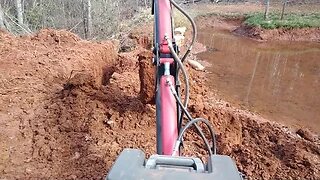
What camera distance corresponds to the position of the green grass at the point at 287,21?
18453mm

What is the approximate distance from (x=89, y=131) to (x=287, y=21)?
1710 cm

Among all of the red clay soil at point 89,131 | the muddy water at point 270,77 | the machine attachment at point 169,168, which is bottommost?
the muddy water at point 270,77

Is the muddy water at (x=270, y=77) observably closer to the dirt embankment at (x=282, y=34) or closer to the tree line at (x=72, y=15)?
the dirt embankment at (x=282, y=34)

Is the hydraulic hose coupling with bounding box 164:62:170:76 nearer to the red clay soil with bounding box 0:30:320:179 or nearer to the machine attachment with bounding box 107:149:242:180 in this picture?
the machine attachment with bounding box 107:149:242:180

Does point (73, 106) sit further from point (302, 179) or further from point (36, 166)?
point (302, 179)

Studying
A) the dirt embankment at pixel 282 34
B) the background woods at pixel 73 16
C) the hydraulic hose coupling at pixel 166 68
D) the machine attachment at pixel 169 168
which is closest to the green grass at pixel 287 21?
the dirt embankment at pixel 282 34

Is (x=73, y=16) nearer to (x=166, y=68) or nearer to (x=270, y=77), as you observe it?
(x=270, y=77)

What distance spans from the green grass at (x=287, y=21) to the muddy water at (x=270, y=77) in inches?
61.2

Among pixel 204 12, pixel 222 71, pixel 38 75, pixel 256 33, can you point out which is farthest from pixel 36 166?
pixel 204 12

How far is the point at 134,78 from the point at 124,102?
1565mm

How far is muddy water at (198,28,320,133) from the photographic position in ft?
26.2

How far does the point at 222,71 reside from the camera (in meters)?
11.5

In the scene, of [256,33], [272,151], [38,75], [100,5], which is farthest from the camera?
[256,33]

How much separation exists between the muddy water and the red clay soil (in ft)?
6.87
